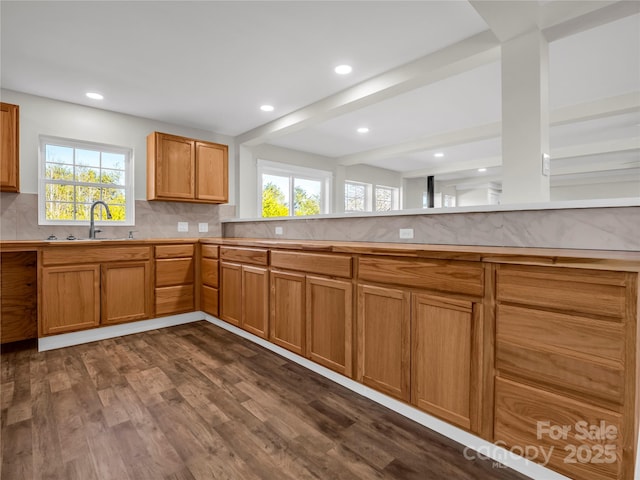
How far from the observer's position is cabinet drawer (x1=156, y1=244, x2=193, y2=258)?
3496 millimetres

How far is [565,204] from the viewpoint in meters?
1.66

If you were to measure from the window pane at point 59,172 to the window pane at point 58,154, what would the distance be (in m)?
0.06

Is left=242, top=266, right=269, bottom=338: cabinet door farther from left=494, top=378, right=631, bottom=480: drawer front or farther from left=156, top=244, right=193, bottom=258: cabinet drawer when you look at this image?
left=494, top=378, right=631, bottom=480: drawer front

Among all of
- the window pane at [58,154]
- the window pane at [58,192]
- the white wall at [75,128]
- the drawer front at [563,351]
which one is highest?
the white wall at [75,128]

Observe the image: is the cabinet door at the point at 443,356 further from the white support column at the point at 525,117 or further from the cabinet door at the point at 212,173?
the cabinet door at the point at 212,173

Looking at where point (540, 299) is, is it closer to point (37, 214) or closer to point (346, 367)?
point (346, 367)

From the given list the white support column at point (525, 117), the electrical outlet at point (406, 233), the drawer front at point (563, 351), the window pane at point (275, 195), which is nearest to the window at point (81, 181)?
the window pane at point (275, 195)

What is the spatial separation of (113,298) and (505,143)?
11.8 ft

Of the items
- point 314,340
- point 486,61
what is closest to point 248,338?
point 314,340

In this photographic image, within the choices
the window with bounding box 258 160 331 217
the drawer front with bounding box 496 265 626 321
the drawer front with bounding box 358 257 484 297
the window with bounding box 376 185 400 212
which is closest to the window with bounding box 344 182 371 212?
the window with bounding box 376 185 400 212

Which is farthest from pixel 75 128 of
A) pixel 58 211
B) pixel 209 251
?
pixel 209 251

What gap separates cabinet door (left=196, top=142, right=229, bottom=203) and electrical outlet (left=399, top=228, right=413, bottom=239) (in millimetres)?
2705

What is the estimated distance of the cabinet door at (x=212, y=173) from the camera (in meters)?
4.14

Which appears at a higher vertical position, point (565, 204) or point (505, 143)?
point (505, 143)
